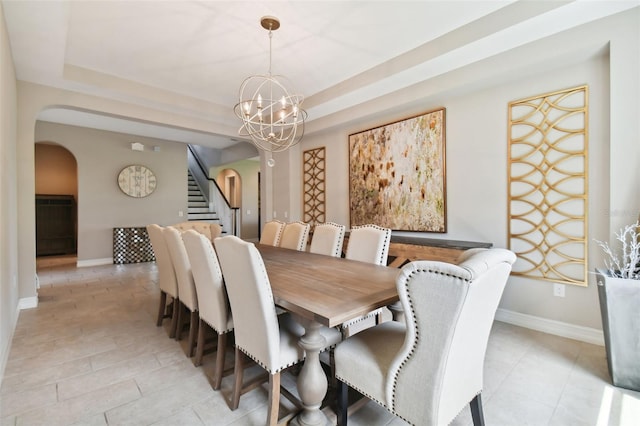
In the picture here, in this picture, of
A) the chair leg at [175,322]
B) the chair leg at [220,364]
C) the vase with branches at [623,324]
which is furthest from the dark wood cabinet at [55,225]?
the vase with branches at [623,324]

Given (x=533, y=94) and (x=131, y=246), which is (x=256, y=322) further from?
(x=131, y=246)

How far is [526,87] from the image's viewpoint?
9.21 ft

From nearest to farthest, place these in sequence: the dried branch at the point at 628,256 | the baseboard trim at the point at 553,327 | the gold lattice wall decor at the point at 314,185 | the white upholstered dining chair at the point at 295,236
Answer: the dried branch at the point at 628,256 < the baseboard trim at the point at 553,327 < the white upholstered dining chair at the point at 295,236 < the gold lattice wall decor at the point at 314,185

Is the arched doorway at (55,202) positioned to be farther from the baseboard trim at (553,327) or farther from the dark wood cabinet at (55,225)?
the baseboard trim at (553,327)

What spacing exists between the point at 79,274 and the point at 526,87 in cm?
696

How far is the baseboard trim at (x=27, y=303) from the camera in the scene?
3.42 meters

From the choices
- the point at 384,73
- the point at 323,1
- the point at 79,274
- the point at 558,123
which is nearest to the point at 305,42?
the point at 323,1

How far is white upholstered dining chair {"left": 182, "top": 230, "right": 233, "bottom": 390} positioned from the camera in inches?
72.9

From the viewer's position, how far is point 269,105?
13.5 ft

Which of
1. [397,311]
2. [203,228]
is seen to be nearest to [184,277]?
[397,311]

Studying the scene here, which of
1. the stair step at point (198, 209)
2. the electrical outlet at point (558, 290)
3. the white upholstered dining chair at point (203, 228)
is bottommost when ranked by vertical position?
the electrical outlet at point (558, 290)

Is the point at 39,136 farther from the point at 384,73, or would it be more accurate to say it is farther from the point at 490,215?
the point at 490,215

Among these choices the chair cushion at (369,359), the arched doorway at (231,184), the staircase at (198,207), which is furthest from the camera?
the arched doorway at (231,184)

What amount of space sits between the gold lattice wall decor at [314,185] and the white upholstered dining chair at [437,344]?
12.1 ft
